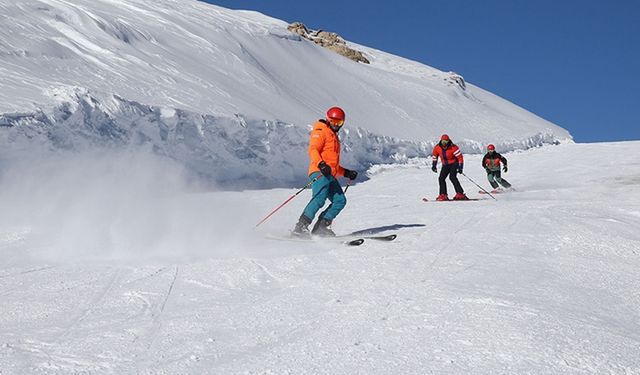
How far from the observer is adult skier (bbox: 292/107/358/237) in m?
6.96

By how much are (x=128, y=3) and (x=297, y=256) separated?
25.2 meters

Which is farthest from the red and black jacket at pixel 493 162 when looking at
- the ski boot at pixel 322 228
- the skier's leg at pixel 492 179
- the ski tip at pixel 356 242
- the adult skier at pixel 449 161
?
the ski tip at pixel 356 242

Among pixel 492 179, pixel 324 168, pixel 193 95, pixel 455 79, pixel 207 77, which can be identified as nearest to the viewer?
pixel 324 168

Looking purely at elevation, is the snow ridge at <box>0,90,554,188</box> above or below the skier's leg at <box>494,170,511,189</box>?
below

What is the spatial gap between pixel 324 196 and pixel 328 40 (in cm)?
4678

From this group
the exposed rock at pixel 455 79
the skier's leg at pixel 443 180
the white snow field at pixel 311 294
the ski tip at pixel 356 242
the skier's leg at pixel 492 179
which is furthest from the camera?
the exposed rock at pixel 455 79

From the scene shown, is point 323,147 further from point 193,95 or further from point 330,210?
point 193,95

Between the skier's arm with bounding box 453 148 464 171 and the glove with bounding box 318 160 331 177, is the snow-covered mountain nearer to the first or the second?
the skier's arm with bounding box 453 148 464 171

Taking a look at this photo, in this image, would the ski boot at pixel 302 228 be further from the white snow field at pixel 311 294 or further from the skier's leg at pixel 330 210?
the white snow field at pixel 311 294

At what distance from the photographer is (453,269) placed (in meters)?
4.71

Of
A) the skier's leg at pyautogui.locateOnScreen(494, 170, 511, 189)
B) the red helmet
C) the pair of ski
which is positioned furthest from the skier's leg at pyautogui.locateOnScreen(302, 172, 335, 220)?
the skier's leg at pyautogui.locateOnScreen(494, 170, 511, 189)

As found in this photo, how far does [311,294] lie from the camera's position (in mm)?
3891

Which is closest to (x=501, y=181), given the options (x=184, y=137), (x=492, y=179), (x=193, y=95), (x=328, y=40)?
(x=492, y=179)

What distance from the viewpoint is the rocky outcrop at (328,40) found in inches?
1788
